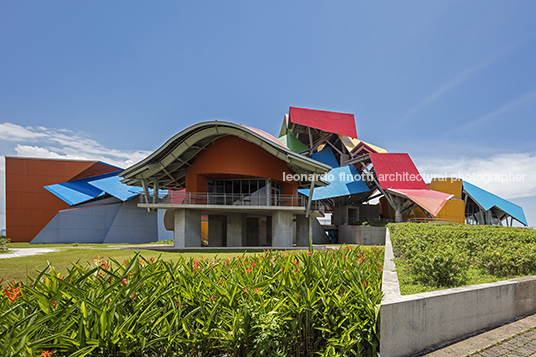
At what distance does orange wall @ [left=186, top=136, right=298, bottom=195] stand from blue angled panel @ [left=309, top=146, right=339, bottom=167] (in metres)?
24.8

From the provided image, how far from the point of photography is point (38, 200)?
33844 mm

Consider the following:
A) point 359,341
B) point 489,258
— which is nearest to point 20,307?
point 359,341

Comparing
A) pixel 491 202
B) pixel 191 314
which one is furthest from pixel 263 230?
pixel 491 202

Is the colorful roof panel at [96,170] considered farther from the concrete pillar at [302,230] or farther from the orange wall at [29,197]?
the concrete pillar at [302,230]

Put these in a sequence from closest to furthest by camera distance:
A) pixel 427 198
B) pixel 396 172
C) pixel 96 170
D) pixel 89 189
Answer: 1. pixel 427 198
2. pixel 396 172
3. pixel 89 189
4. pixel 96 170

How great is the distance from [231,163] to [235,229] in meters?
6.71

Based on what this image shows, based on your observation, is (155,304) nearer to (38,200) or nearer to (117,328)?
(117,328)

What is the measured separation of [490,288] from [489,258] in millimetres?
2309

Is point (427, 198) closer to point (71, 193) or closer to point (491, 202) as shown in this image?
A: point (491, 202)

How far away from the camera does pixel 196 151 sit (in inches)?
925

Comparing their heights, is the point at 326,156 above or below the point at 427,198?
above

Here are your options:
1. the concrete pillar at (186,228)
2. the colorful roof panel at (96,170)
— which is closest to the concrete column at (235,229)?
the concrete pillar at (186,228)

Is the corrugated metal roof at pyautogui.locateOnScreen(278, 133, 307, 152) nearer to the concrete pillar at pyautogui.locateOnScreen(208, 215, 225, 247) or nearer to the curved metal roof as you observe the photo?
the curved metal roof

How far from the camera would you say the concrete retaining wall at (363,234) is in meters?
30.2
